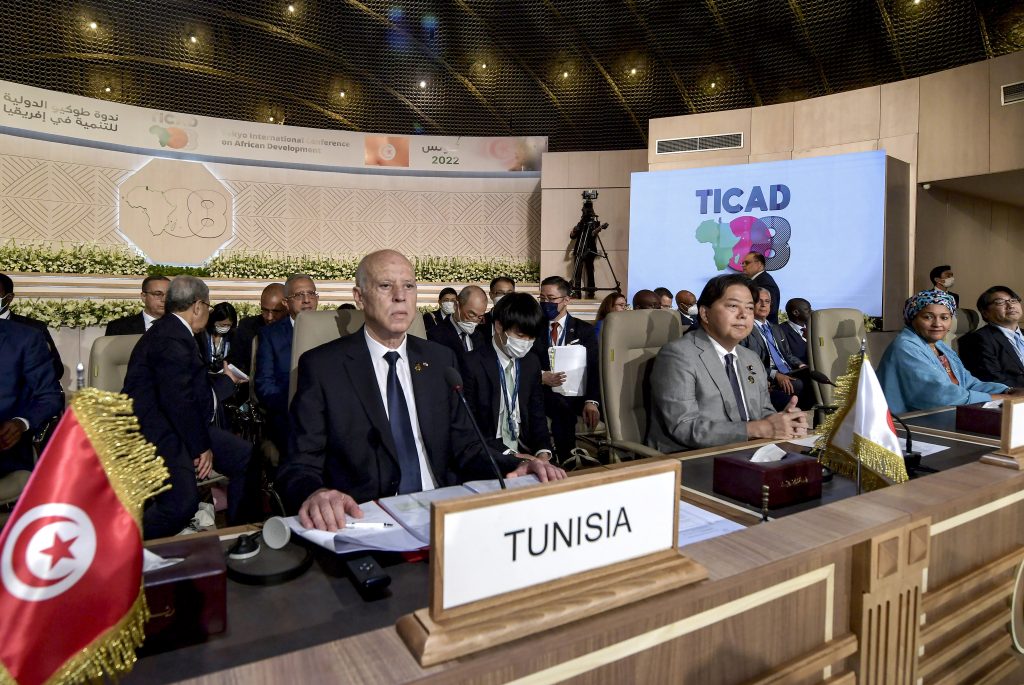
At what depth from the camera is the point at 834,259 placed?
709cm

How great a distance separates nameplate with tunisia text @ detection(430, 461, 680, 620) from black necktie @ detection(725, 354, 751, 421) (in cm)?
158

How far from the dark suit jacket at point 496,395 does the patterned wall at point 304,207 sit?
9.65m

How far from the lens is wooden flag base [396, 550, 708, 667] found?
0.63m

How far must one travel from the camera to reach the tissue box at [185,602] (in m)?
0.75

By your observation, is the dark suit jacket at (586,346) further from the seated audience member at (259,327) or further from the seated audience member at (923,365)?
the seated audience member at (259,327)

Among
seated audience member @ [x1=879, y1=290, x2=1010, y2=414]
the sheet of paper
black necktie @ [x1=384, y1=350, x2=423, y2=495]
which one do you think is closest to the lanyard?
the sheet of paper

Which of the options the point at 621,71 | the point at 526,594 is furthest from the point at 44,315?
the point at 621,71

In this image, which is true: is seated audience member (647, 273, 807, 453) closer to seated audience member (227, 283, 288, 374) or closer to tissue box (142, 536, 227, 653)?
tissue box (142, 536, 227, 653)

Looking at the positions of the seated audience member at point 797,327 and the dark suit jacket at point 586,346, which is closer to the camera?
the dark suit jacket at point 586,346

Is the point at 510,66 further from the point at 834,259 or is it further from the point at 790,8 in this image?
the point at 834,259

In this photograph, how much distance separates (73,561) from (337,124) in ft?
52.7

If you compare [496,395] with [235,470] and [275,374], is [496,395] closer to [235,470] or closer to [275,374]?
[235,470]

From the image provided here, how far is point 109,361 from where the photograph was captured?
2697 mm

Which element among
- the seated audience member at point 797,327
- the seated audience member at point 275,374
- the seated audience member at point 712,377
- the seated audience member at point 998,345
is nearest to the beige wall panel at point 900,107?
the seated audience member at point 797,327
